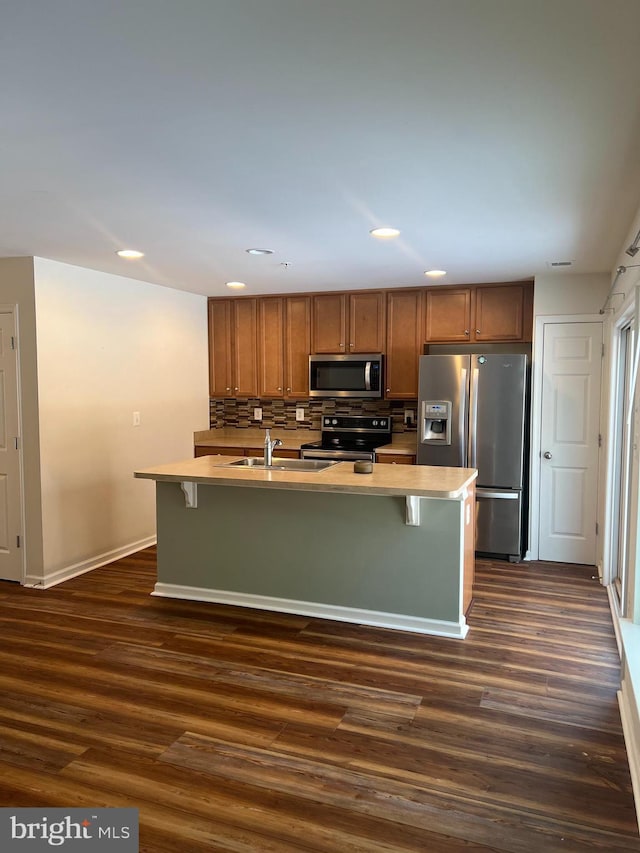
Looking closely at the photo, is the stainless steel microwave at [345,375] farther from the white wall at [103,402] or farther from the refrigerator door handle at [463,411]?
the white wall at [103,402]

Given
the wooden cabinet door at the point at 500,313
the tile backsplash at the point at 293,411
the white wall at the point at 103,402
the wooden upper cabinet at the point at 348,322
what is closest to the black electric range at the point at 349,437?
the tile backsplash at the point at 293,411

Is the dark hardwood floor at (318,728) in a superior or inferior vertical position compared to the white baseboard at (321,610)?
inferior

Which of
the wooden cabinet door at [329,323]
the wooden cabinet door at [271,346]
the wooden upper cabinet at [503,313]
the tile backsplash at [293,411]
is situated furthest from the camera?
the wooden cabinet door at [271,346]

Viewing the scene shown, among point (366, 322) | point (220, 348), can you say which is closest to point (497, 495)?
point (366, 322)

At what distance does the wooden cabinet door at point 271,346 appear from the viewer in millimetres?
6028

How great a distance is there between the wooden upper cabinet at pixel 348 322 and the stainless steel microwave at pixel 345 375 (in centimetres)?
11

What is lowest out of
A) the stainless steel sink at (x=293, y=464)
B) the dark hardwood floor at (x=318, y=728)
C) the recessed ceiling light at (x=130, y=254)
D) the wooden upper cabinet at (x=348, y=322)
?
the dark hardwood floor at (x=318, y=728)

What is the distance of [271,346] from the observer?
608 centimetres

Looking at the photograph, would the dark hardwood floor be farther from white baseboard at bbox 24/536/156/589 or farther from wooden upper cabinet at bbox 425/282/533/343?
wooden upper cabinet at bbox 425/282/533/343

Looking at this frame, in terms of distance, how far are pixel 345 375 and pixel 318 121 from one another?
3.74 meters

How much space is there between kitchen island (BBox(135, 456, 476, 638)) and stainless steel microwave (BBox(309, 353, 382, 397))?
61.3 inches

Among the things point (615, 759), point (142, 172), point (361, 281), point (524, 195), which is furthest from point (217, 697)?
point (361, 281)

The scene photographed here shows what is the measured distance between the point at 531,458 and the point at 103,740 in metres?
3.71

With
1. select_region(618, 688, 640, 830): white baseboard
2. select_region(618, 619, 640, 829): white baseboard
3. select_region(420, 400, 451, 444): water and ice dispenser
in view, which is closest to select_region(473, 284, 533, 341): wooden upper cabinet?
select_region(420, 400, 451, 444): water and ice dispenser
